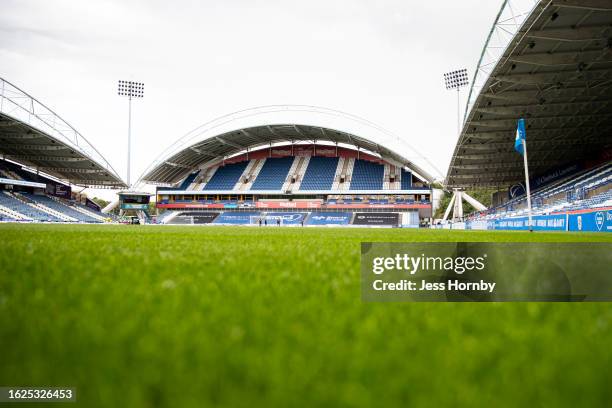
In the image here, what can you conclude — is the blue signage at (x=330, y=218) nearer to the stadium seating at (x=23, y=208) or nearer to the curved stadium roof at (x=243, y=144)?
the curved stadium roof at (x=243, y=144)

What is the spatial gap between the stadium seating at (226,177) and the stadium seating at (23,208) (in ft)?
66.8

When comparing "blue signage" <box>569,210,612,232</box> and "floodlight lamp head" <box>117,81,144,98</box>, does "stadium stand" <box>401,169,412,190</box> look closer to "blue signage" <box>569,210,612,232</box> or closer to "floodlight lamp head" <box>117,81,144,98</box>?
"blue signage" <box>569,210,612,232</box>

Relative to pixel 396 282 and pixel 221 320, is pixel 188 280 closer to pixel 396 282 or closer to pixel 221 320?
pixel 221 320

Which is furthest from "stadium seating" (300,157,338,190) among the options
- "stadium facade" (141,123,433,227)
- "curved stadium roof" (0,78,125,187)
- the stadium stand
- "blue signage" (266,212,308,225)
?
"curved stadium roof" (0,78,125,187)

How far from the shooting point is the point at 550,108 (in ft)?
82.1

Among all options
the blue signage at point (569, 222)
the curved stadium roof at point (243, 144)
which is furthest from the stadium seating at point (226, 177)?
the blue signage at point (569, 222)

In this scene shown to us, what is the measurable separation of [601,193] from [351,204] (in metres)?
31.6

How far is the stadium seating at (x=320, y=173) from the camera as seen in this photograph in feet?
175

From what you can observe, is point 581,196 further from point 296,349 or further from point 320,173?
point 320,173

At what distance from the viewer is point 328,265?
2584mm

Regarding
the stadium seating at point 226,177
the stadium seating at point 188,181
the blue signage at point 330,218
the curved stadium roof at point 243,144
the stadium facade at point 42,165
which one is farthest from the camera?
the stadium seating at point 188,181

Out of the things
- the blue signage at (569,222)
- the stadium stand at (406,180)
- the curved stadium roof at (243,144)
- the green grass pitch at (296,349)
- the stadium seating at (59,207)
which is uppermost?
the curved stadium roof at (243,144)

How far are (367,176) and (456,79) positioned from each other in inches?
652

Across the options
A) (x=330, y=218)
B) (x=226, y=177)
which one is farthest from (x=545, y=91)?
(x=226, y=177)
